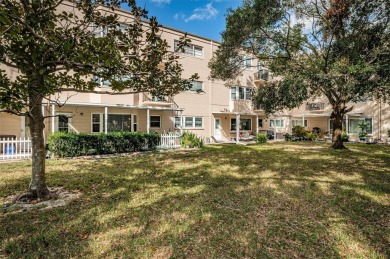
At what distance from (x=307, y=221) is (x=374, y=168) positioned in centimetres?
741

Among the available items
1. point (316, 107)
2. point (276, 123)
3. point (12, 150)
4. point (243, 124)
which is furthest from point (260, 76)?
point (12, 150)

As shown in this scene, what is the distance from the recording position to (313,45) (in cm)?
1452

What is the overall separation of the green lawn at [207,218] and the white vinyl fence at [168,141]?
27.9 feet

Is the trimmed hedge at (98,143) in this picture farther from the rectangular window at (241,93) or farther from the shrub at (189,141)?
the rectangular window at (241,93)

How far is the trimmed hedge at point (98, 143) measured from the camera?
38.7ft

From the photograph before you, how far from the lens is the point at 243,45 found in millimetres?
13289

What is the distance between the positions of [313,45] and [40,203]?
54.9ft

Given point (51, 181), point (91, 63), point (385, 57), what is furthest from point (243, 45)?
point (51, 181)

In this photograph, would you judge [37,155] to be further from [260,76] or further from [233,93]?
[260,76]

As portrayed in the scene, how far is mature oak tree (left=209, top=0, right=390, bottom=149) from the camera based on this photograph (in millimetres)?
9938

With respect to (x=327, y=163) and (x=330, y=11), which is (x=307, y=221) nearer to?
(x=327, y=163)

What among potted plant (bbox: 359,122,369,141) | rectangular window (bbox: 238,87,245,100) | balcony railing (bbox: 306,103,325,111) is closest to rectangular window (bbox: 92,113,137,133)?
rectangular window (bbox: 238,87,245,100)

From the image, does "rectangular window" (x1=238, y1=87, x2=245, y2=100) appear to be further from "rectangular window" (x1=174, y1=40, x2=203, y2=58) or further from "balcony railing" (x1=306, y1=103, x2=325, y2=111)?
"balcony railing" (x1=306, y1=103, x2=325, y2=111)

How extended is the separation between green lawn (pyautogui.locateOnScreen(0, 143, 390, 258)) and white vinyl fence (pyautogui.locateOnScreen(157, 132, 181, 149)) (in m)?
8.49
